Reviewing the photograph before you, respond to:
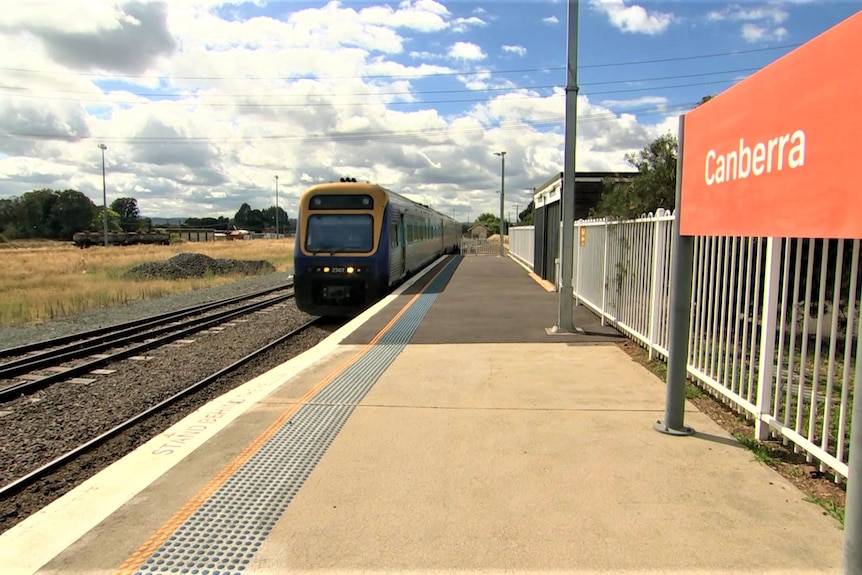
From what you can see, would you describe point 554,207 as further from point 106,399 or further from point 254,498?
point 254,498

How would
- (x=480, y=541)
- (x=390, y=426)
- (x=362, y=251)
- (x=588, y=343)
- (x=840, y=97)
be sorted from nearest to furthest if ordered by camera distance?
(x=840, y=97)
(x=480, y=541)
(x=390, y=426)
(x=588, y=343)
(x=362, y=251)

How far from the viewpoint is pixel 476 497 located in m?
Result: 3.36

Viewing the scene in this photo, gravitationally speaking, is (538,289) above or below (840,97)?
Result: below

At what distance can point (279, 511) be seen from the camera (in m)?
3.23

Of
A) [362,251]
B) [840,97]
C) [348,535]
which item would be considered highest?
[840,97]

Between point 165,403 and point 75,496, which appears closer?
point 75,496

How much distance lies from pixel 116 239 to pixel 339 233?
75.4 m

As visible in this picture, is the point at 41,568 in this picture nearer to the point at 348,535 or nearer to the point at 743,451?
the point at 348,535

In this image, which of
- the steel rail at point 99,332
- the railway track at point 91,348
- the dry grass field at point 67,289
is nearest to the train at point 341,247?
the railway track at point 91,348

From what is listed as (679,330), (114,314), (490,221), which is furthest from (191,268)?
(490,221)

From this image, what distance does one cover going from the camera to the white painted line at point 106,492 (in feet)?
9.63

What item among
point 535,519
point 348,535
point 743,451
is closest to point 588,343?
point 743,451

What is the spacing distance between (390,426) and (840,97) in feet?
11.6

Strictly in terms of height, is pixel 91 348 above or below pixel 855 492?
below
